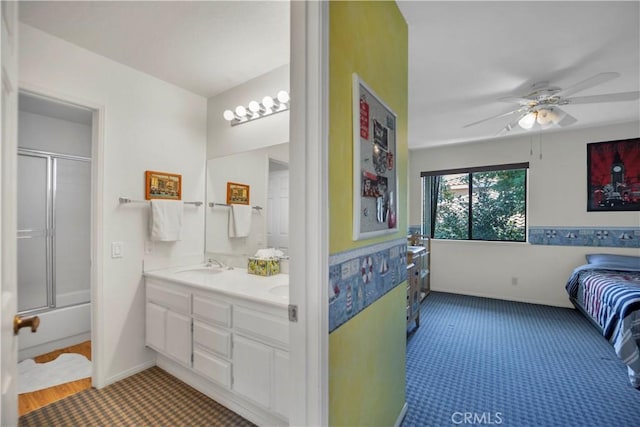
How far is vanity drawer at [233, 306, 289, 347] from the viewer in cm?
160

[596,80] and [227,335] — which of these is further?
[596,80]

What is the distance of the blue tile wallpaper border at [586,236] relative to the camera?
147 inches

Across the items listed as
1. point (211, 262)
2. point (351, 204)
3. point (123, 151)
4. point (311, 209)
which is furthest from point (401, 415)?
point (123, 151)

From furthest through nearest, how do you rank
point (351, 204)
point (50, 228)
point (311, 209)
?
point (50, 228), point (351, 204), point (311, 209)

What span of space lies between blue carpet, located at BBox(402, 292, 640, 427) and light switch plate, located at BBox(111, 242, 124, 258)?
239 centimetres

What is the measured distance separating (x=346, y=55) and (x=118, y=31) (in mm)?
1695

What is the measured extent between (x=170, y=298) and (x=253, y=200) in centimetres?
104

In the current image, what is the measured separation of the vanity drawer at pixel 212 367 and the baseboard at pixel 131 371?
744 mm

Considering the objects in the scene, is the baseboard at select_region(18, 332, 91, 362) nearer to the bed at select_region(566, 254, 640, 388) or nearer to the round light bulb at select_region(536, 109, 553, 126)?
the bed at select_region(566, 254, 640, 388)

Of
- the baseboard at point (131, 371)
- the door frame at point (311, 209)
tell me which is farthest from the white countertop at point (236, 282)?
the baseboard at point (131, 371)

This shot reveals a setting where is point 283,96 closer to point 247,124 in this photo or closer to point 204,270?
point 247,124

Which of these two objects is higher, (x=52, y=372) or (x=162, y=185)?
(x=162, y=185)

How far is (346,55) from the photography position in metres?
1.20

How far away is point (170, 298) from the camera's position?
2271mm
